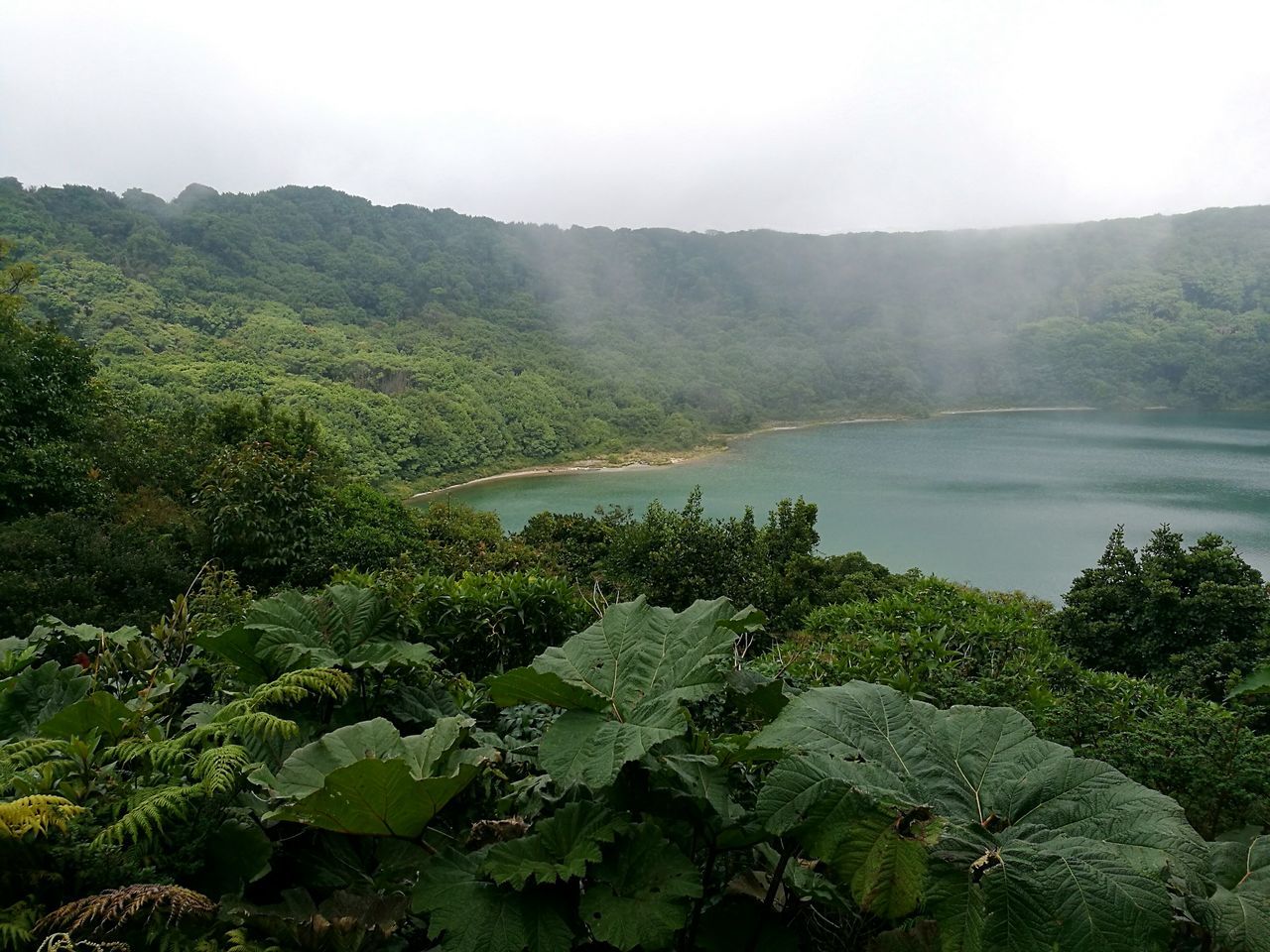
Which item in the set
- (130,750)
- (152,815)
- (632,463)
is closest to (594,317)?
(632,463)

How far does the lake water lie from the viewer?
86.3 ft

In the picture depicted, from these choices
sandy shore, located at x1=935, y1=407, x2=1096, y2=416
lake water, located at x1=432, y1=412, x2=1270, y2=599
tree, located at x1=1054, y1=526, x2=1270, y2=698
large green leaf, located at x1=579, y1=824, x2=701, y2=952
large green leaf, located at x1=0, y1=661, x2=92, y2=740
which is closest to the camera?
large green leaf, located at x1=579, y1=824, x2=701, y2=952

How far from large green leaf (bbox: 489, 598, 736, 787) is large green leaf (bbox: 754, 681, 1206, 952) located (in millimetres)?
158

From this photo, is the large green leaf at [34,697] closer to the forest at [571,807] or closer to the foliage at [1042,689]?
the forest at [571,807]

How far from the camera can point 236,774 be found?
1.18 metres

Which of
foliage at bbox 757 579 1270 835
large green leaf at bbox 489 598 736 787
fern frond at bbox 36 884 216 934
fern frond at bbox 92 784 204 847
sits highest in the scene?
large green leaf at bbox 489 598 736 787

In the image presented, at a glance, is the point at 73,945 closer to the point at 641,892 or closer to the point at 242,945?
the point at 242,945

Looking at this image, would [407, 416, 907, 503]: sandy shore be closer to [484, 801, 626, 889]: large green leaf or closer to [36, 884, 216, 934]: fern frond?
[36, 884, 216, 934]: fern frond

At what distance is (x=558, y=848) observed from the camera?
3.35 feet

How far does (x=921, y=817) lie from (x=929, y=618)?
3.91 meters

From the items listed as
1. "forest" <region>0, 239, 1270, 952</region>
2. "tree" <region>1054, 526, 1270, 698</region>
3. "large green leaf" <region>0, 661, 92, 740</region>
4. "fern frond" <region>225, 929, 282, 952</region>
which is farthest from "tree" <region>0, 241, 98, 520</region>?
"tree" <region>1054, 526, 1270, 698</region>

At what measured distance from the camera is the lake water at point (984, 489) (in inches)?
1035

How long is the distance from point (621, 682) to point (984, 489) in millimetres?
40384

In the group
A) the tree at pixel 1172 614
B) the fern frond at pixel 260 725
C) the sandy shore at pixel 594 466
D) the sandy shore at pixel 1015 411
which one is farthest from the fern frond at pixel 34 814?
the sandy shore at pixel 1015 411
